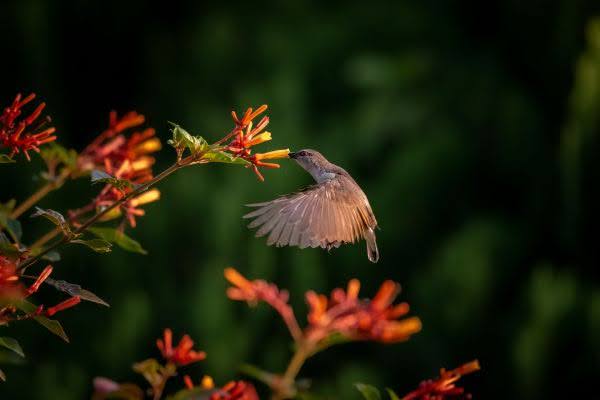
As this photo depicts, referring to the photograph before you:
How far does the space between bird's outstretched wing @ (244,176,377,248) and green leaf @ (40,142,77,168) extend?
0.96 ft

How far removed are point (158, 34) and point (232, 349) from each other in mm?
3026

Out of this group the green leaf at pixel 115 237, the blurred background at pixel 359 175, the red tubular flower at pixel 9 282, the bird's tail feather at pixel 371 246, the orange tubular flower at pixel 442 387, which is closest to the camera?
the red tubular flower at pixel 9 282

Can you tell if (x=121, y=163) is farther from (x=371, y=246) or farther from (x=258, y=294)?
(x=371, y=246)

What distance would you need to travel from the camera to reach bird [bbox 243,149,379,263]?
1473 mm

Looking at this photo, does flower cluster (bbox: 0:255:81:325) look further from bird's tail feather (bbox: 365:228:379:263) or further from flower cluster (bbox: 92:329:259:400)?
bird's tail feather (bbox: 365:228:379:263)

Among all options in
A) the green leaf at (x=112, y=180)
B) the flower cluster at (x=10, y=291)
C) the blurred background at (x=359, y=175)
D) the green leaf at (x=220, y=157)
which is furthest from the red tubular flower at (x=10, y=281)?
the blurred background at (x=359, y=175)

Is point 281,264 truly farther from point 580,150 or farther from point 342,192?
point 342,192

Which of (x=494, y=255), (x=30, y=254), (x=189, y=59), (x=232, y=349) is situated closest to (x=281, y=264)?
(x=232, y=349)

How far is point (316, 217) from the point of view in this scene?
62.7 inches

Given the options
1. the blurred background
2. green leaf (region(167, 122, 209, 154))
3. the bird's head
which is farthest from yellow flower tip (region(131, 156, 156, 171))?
the blurred background

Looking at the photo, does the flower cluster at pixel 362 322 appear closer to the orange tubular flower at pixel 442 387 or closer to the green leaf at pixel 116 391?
the orange tubular flower at pixel 442 387

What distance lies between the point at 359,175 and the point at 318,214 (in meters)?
3.18

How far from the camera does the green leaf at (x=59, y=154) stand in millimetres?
1182

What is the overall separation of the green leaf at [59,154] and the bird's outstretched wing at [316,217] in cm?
29
